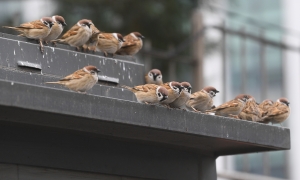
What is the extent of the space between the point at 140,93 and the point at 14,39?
1.17 m

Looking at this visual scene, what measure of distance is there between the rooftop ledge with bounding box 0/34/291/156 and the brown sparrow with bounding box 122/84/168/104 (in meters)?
0.21

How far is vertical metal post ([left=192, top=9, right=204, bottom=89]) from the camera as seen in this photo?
11.9m

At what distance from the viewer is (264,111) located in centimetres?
924

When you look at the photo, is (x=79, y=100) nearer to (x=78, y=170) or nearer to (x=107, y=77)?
(x=78, y=170)

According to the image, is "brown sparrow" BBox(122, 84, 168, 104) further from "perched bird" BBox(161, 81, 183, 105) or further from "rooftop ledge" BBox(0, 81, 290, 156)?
"rooftop ledge" BBox(0, 81, 290, 156)

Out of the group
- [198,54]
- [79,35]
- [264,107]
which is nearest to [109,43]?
[79,35]

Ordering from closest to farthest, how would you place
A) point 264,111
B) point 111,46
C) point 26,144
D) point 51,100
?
point 51,100 < point 26,144 < point 111,46 < point 264,111

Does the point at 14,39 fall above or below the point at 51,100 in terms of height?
above

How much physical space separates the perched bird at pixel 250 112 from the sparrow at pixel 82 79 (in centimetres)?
218

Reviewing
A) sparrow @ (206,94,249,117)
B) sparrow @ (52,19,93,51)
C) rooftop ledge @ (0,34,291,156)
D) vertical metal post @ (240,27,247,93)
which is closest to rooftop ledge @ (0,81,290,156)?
rooftop ledge @ (0,34,291,156)

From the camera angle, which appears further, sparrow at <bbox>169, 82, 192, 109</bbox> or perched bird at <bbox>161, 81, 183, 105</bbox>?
sparrow at <bbox>169, 82, 192, 109</bbox>

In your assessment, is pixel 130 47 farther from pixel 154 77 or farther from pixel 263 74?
pixel 263 74

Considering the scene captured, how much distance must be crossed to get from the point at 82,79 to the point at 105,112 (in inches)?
50.0

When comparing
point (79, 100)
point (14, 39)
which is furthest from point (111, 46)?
point (79, 100)
